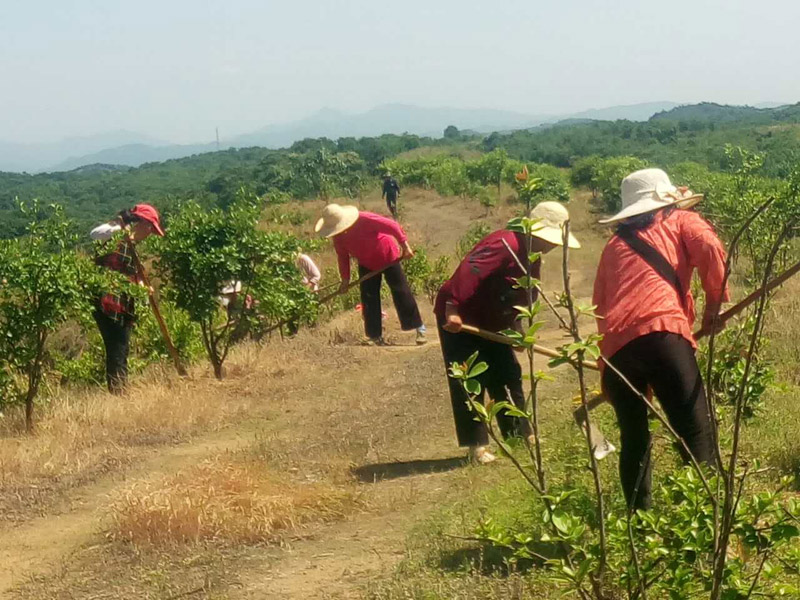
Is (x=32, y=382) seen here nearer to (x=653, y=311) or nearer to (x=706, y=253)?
(x=653, y=311)

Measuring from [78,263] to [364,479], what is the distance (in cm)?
315

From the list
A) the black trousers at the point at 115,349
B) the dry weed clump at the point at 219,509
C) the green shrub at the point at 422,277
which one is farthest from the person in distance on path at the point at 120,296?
the green shrub at the point at 422,277

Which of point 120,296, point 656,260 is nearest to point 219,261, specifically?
point 120,296

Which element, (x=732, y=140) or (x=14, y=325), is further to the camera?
(x=732, y=140)

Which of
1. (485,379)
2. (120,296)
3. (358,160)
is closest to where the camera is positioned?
(485,379)

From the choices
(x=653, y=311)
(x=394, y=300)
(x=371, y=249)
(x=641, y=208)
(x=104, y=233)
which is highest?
(x=641, y=208)

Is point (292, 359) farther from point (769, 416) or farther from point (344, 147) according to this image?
point (344, 147)

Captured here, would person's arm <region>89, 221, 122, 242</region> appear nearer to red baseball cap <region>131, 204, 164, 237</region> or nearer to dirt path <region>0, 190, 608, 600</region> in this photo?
red baseball cap <region>131, 204, 164, 237</region>

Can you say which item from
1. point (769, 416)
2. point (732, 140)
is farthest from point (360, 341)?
point (732, 140)

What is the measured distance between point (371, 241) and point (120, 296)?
7.79 feet

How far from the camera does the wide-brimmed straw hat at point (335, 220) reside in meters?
8.06

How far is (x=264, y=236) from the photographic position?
790 cm

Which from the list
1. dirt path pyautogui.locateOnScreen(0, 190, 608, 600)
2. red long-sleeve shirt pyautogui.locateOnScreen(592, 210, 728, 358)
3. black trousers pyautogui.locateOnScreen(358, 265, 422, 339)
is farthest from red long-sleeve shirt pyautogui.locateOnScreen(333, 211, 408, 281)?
red long-sleeve shirt pyautogui.locateOnScreen(592, 210, 728, 358)

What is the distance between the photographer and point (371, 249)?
848 centimetres
